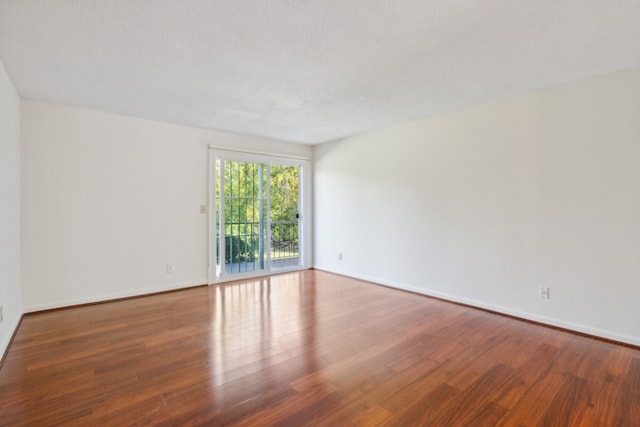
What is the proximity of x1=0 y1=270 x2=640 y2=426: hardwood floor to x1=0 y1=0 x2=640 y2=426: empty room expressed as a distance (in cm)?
2

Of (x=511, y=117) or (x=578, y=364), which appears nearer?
(x=578, y=364)

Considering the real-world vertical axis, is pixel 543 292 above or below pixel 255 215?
below

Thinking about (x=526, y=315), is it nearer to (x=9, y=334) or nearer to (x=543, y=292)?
(x=543, y=292)

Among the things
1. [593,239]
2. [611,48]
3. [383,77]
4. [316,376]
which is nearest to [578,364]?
[593,239]

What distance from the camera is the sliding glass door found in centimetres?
473

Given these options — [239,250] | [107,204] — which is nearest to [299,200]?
[239,250]

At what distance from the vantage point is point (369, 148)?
188 inches

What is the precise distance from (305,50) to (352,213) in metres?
3.13

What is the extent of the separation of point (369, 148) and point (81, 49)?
3566 millimetres

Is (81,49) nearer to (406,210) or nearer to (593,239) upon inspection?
(406,210)

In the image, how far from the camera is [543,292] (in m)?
3.08

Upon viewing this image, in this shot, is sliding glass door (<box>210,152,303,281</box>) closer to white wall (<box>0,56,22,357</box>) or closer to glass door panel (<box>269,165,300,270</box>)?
glass door panel (<box>269,165,300,270</box>)

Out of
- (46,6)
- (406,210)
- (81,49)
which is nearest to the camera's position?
(46,6)

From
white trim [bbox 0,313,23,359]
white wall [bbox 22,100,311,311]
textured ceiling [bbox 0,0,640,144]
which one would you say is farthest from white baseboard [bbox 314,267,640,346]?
white trim [bbox 0,313,23,359]
